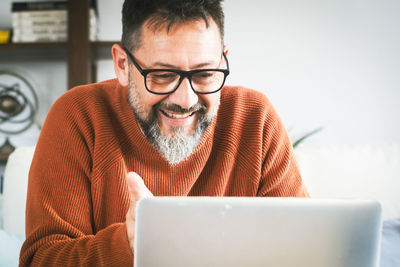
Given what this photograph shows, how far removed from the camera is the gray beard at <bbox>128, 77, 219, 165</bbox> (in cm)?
101

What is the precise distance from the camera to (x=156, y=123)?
1.01 metres

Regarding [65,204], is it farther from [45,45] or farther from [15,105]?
[15,105]

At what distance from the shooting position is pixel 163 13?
0.90 m

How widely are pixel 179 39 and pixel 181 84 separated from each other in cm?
11

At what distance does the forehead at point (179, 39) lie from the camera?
2.92ft

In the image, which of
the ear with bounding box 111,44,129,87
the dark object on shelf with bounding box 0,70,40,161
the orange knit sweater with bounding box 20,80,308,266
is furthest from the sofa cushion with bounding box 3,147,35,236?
the dark object on shelf with bounding box 0,70,40,161

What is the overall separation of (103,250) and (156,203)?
0.31 metres

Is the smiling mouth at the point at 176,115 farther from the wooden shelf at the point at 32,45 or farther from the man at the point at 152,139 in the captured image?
the wooden shelf at the point at 32,45

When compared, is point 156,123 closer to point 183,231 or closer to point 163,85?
point 163,85

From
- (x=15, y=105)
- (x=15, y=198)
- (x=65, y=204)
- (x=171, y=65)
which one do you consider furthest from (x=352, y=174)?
(x=15, y=105)

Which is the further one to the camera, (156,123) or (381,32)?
(381,32)

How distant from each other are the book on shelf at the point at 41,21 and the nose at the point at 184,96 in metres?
1.29

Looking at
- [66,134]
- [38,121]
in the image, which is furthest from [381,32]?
[38,121]

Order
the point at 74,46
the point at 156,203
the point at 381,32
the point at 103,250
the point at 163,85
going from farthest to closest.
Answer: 1. the point at 381,32
2. the point at 74,46
3. the point at 163,85
4. the point at 103,250
5. the point at 156,203
